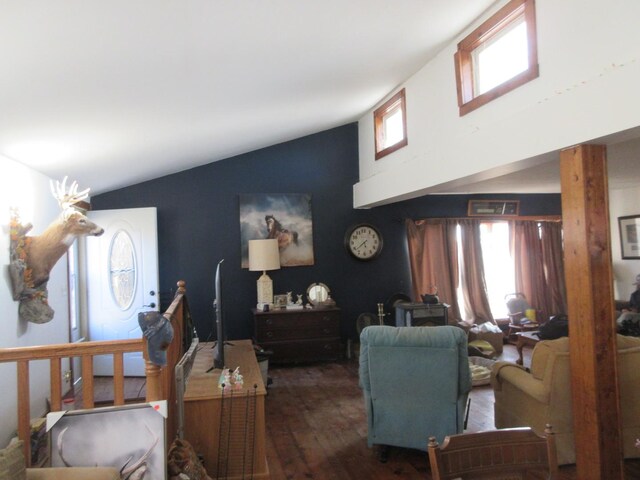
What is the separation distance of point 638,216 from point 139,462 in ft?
24.7

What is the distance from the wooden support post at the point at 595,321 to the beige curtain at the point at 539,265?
4.93 m

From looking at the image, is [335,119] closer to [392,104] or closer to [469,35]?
[392,104]

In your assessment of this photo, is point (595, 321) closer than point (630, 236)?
Yes

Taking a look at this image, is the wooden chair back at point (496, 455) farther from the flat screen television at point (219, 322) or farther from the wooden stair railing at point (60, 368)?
the flat screen television at point (219, 322)

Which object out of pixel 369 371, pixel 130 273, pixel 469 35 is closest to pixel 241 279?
pixel 130 273

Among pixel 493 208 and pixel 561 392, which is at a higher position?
pixel 493 208

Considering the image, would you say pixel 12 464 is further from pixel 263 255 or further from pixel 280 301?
pixel 280 301

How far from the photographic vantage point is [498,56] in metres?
3.64

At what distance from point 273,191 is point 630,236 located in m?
5.43

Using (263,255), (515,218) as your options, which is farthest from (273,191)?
(515,218)

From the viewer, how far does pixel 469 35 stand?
3764mm

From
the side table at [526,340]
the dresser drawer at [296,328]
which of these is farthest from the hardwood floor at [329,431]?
the side table at [526,340]

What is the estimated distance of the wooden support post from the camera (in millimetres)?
2699

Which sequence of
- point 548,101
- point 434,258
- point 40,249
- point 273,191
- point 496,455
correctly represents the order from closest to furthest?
point 496,455 < point 548,101 < point 40,249 < point 273,191 < point 434,258
